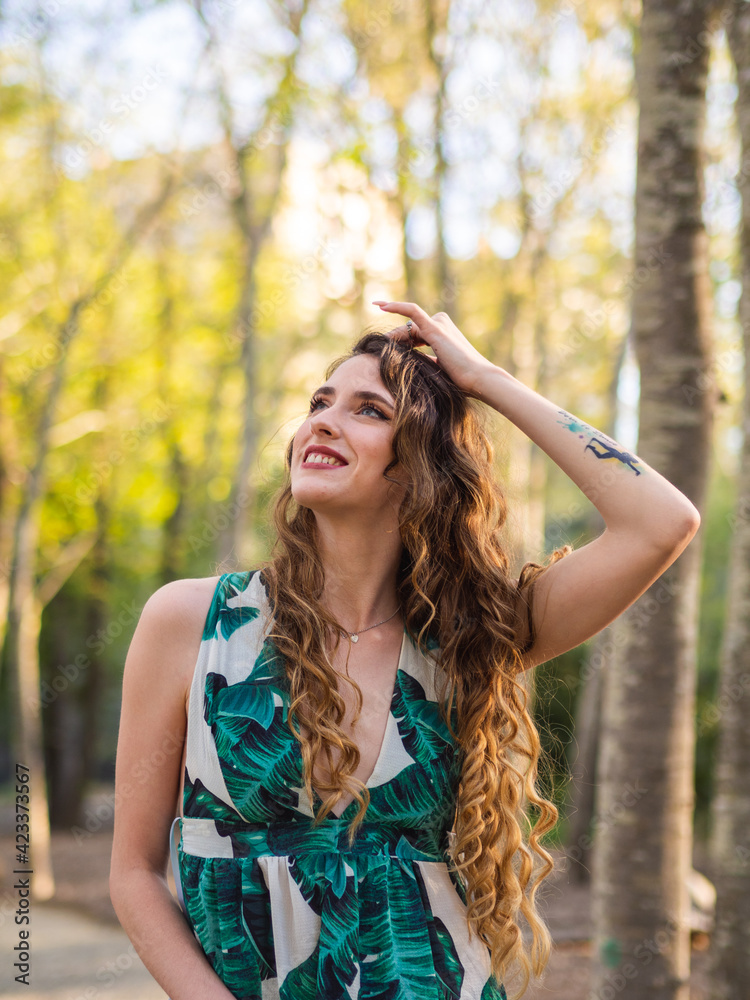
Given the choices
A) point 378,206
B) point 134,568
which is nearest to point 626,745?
point 378,206

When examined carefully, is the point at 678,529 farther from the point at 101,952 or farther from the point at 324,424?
the point at 101,952

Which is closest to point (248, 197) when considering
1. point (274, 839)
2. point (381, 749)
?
point (381, 749)

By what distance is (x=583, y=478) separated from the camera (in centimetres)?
208

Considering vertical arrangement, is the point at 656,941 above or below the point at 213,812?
below

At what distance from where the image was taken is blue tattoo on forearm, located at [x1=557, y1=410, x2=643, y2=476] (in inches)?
82.8

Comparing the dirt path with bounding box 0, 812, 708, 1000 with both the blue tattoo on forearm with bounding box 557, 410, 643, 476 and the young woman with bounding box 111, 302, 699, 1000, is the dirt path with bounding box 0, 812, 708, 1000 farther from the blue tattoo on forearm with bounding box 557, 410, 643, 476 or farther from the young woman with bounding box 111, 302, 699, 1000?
the blue tattoo on forearm with bounding box 557, 410, 643, 476

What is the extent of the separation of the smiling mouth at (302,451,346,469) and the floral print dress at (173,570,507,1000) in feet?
1.49

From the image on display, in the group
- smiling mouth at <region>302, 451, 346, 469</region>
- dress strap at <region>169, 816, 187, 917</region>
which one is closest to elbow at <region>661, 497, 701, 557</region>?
smiling mouth at <region>302, 451, 346, 469</region>

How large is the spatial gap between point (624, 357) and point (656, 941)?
22.7 feet

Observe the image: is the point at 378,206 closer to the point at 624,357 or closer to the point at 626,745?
the point at 624,357

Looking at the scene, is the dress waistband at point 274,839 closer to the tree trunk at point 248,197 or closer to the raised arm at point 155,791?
the raised arm at point 155,791

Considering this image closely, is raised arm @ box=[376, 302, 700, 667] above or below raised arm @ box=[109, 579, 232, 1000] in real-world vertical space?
above

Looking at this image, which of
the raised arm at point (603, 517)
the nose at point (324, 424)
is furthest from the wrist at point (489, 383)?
the nose at point (324, 424)

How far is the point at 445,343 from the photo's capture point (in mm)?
2275
